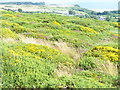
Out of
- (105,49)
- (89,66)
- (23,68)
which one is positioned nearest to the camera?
(23,68)

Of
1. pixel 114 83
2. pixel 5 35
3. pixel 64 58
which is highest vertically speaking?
pixel 5 35

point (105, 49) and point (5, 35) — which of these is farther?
point (5, 35)

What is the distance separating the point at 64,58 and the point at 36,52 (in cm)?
167

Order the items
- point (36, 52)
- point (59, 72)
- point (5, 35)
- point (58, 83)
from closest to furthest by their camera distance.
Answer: point (58, 83) < point (59, 72) < point (36, 52) < point (5, 35)

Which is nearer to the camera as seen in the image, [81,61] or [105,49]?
[81,61]

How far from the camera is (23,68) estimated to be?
285 inches

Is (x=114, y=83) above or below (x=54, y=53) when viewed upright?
below

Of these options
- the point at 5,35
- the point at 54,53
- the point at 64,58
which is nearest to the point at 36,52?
the point at 54,53

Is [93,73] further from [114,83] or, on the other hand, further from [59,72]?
[59,72]

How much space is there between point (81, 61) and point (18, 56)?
11.4ft

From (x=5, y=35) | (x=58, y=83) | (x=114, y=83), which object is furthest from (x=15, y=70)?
(x=5, y=35)

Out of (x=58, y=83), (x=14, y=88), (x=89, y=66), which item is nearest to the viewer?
(x=14, y=88)

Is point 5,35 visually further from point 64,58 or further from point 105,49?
point 105,49

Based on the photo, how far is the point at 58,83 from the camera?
6648mm
